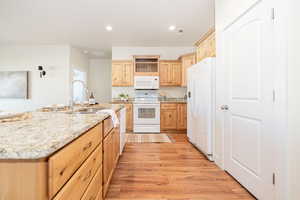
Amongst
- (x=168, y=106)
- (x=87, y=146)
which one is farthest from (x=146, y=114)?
(x=87, y=146)

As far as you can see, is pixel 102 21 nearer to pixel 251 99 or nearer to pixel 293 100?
pixel 251 99

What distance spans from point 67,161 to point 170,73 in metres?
4.48

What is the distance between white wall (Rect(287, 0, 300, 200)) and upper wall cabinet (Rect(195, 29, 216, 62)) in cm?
139

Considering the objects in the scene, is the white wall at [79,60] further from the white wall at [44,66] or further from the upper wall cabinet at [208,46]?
the upper wall cabinet at [208,46]

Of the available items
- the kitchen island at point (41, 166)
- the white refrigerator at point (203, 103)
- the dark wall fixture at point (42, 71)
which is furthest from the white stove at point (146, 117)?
the kitchen island at point (41, 166)

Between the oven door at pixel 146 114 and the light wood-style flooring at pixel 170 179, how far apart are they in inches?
67.9

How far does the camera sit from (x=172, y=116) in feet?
15.4

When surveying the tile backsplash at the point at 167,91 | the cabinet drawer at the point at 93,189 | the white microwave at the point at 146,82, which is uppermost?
the white microwave at the point at 146,82

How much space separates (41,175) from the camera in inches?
23.3

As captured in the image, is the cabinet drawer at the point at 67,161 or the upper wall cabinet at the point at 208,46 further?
the upper wall cabinet at the point at 208,46

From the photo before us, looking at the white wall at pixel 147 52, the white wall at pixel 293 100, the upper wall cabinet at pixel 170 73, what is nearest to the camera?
the white wall at pixel 293 100

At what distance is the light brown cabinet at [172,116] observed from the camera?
470 centimetres

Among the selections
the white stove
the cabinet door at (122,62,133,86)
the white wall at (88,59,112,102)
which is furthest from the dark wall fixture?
the white stove

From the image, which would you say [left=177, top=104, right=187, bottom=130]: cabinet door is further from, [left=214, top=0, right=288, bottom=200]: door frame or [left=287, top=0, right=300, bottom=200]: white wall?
[left=287, top=0, right=300, bottom=200]: white wall
